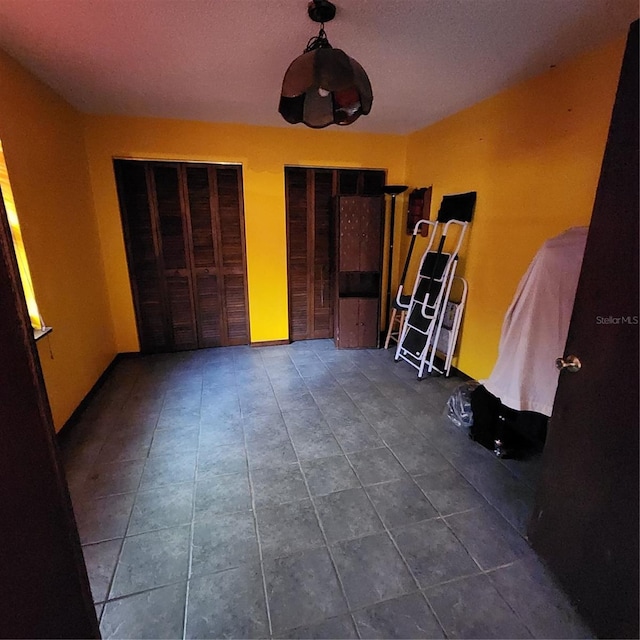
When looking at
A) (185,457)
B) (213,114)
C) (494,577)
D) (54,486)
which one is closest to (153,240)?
(213,114)

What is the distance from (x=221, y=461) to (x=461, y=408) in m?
1.69

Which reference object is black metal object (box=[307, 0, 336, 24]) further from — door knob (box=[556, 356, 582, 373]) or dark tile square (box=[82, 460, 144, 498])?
dark tile square (box=[82, 460, 144, 498])

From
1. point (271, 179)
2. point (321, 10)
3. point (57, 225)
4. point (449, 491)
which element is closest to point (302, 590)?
point (449, 491)

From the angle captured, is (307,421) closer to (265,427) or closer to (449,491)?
(265,427)

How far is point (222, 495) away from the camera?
1.92 meters

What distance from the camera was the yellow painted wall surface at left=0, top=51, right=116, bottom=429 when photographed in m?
2.16

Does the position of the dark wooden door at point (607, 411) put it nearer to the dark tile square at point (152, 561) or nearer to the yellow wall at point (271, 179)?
the yellow wall at point (271, 179)

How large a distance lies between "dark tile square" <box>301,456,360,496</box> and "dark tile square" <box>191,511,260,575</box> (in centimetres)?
39

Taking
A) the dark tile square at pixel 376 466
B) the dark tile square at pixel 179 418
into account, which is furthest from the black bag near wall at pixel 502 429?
the dark tile square at pixel 179 418

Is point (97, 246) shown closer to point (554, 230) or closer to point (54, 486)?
point (54, 486)

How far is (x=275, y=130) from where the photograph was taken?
3.61 metres

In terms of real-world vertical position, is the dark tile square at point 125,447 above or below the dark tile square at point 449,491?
above

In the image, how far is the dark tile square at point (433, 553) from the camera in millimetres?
1496

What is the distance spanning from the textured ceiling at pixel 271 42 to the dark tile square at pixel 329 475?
2.34 m
